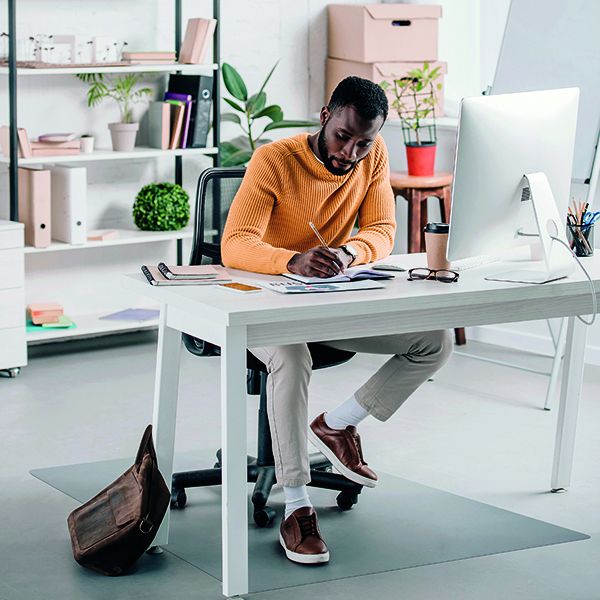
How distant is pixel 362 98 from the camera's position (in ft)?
9.86

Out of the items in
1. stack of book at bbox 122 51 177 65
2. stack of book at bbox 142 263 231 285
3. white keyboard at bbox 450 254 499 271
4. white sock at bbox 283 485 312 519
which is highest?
stack of book at bbox 122 51 177 65

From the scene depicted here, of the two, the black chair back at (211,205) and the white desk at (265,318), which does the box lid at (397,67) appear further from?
the white desk at (265,318)

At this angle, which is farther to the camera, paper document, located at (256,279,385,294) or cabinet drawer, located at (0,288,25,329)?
cabinet drawer, located at (0,288,25,329)

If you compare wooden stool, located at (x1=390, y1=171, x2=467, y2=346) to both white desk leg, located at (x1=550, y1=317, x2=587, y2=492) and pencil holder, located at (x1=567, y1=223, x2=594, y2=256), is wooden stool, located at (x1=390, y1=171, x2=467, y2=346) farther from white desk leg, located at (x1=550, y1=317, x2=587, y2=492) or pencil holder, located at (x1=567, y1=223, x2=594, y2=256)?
pencil holder, located at (x1=567, y1=223, x2=594, y2=256)

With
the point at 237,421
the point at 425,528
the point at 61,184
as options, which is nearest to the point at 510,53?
the point at 61,184

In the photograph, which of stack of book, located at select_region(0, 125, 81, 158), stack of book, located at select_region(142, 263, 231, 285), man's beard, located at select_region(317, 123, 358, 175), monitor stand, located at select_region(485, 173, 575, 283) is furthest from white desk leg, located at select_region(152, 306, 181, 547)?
stack of book, located at select_region(0, 125, 81, 158)

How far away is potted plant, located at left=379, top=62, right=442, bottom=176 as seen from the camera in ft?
16.8

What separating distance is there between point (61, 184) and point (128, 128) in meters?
0.38

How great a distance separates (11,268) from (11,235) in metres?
0.12

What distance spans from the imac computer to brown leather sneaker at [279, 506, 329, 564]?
0.69 meters

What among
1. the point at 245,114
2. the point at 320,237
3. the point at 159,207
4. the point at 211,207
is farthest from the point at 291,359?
the point at 245,114

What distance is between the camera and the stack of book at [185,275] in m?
2.79

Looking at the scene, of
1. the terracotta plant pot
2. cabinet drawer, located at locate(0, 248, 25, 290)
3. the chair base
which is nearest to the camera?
the chair base

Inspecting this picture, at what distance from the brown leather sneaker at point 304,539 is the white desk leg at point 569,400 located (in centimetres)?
84
